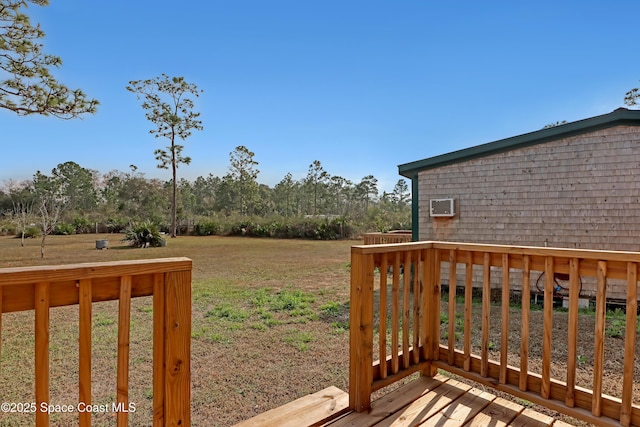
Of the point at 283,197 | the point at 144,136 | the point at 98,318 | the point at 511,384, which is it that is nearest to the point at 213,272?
Answer: the point at 98,318

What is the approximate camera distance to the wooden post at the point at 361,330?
1770 millimetres

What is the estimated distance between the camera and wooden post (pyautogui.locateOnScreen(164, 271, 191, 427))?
3.91 feet

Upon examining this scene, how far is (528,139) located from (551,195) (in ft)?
3.38

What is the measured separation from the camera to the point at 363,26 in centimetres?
694

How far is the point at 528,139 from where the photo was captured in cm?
551

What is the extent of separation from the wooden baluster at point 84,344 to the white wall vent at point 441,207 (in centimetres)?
608

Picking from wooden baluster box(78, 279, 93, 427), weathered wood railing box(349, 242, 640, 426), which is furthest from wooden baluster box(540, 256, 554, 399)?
wooden baluster box(78, 279, 93, 427)

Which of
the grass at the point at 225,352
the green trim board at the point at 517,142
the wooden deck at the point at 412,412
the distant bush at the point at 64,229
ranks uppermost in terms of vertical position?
the green trim board at the point at 517,142

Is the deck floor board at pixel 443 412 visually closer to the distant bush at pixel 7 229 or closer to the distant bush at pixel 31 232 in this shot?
the distant bush at pixel 31 232

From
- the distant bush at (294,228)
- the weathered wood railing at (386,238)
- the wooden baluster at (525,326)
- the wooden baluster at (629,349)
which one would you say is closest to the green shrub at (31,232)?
the distant bush at (294,228)

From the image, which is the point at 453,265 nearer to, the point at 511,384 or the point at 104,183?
the point at 511,384

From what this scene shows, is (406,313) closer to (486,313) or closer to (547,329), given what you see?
(486,313)

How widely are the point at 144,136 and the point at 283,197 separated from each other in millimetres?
15158

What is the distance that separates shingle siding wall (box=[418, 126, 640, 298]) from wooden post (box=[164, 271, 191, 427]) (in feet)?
19.0
